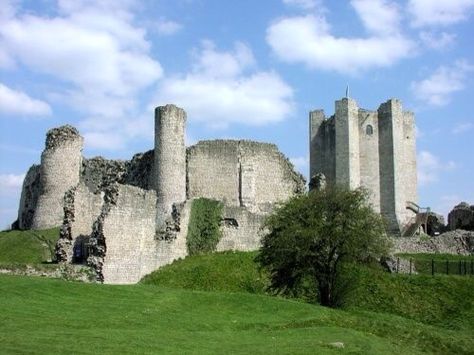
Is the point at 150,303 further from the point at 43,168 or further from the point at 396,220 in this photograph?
the point at 396,220

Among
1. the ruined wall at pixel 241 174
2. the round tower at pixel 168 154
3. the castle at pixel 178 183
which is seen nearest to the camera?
the castle at pixel 178 183

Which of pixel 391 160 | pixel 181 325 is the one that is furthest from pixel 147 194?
pixel 391 160

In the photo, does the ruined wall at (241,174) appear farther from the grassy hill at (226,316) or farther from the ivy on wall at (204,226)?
the grassy hill at (226,316)

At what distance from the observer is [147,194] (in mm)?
32750

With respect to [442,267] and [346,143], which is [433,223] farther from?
[442,267]

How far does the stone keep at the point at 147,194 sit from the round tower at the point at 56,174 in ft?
0.20

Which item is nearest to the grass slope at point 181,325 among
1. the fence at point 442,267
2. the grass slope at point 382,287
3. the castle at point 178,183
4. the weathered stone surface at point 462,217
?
the grass slope at point 382,287

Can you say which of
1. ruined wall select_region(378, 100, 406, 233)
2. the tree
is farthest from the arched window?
the tree

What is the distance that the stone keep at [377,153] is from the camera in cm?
6575

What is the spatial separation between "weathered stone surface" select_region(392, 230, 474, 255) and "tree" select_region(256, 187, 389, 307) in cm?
1645

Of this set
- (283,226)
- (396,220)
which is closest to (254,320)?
(283,226)

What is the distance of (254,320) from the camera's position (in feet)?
70.8

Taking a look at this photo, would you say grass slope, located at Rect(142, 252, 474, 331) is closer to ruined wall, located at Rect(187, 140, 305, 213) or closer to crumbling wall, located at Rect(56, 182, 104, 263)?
crumbling wall, located at Rect(56, 182, 104, 263)

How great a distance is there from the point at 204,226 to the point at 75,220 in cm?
783
